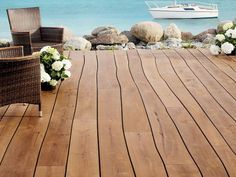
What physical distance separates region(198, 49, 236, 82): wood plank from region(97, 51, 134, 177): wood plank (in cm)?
119

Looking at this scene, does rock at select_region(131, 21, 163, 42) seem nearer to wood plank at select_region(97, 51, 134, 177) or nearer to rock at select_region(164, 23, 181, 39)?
rock at select_region(164, 23, 181, 39)

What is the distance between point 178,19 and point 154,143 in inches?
595

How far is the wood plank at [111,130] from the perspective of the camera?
2.67 meters

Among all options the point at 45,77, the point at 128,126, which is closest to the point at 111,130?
the point at 128,126

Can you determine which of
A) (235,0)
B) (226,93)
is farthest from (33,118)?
(235,0)

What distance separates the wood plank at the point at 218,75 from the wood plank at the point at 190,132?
1.84 ft

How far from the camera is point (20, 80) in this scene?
11.0 ft

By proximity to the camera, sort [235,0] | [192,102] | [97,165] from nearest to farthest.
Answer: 1. [97,165]
2. [192,102]
3. [235,0]

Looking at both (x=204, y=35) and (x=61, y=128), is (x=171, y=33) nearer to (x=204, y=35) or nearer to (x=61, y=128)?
(x=204, y=35)

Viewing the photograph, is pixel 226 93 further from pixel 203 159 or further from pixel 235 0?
pixel 235 0

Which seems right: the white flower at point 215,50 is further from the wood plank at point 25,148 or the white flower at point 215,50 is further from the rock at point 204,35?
the rock at point 204,35

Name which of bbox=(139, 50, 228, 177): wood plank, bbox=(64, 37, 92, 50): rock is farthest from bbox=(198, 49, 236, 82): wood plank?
bbox=(64, 37, 92, 50): rock

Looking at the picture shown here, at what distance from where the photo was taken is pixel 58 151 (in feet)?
9.43

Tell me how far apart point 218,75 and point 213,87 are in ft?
1.57
